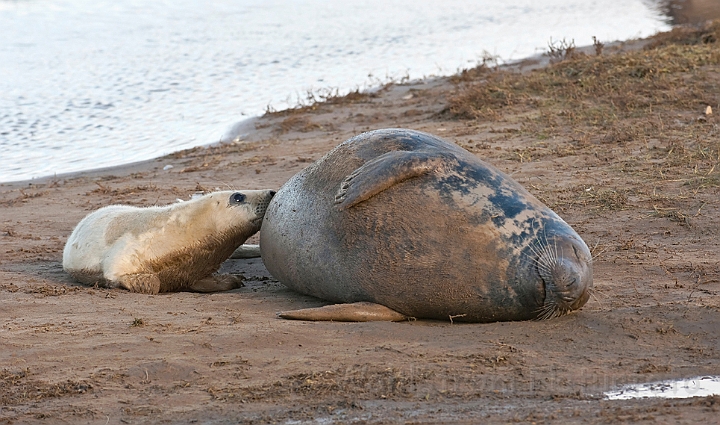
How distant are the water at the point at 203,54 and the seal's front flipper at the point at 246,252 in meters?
4.41

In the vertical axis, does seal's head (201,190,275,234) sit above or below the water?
below

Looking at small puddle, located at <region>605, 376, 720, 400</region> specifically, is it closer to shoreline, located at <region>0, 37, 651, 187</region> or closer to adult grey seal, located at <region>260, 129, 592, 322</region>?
adult grey seal, located at <region>260, 129, 592, 322</region>

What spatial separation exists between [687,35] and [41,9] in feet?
63.0

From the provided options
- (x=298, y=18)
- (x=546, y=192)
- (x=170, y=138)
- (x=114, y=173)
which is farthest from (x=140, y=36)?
(x=546, y=192)

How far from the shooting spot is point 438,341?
4441 mm

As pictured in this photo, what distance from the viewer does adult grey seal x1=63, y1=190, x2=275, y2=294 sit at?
6.13 m

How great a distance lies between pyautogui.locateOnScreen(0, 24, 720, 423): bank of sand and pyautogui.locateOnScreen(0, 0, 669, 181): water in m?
3.01

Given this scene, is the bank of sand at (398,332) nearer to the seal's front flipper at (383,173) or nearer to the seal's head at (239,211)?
the seal's head at (239,211)

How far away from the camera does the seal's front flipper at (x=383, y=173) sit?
4.83m

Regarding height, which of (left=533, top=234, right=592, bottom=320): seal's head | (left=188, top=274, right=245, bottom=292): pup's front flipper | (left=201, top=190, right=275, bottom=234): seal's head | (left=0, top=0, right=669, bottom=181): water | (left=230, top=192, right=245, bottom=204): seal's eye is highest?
(left=0, top=0, right=669, bottom=181): water

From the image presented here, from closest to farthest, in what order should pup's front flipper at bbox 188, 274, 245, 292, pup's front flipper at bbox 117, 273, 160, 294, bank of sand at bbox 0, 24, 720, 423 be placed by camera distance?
bank of sand at bbox 0, 24, 720, 423
pup's front flipper at bbox 117, 273, 160, 294
pup's front flipper at bbox 188, 274, 245, 292

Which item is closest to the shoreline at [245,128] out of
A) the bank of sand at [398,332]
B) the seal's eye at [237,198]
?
the bank of sand at [398,332]

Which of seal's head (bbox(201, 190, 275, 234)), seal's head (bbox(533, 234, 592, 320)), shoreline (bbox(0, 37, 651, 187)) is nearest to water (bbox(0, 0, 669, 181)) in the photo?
shoreline (bbox(0, 37, 651, 187))

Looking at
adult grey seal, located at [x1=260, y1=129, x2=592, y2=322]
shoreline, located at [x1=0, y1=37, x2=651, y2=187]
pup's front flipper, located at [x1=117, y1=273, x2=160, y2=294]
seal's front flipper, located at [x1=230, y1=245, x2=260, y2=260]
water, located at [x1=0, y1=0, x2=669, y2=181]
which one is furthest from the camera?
water, located at [x1=0, y1=0, x2=669, y2=181]
